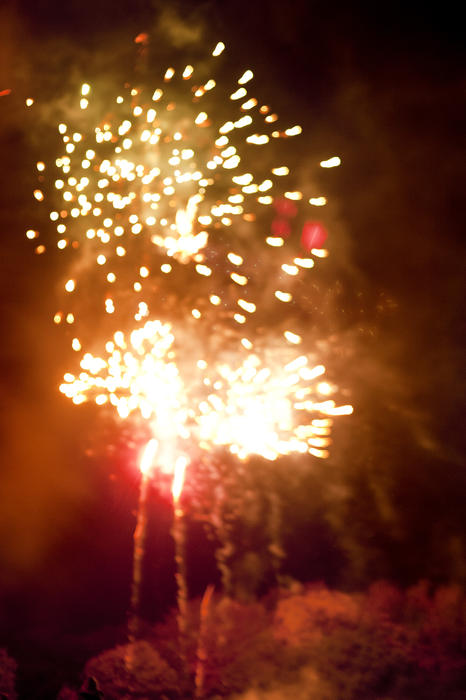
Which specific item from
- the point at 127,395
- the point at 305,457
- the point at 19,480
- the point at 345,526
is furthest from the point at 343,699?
the point at 19,480

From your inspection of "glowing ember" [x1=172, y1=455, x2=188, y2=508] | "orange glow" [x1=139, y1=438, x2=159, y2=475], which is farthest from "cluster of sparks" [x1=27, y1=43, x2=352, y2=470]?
"orange glow" [x1=139, y1=438, x2=159, y2=475]

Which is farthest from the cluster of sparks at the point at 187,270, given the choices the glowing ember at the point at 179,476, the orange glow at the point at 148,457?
the orange glow at the point at 148,457

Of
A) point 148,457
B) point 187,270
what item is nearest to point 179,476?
point 148,457

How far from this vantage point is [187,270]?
5199mm

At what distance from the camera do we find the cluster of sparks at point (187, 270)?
4.52 m

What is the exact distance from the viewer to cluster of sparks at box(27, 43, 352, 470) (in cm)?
452

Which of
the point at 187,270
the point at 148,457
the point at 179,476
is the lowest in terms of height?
the point at 179,476

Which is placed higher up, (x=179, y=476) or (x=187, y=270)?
(x=187, y=270)

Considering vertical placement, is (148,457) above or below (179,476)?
above

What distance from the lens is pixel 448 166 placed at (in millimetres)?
4895

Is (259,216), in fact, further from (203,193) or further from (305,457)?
(305,457)

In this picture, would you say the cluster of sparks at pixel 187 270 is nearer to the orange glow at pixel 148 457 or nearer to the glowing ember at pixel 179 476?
the glowing ember at pixel 179 476

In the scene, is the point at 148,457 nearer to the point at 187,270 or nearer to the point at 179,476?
the point at 179,476

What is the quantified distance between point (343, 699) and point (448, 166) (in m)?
3.87
